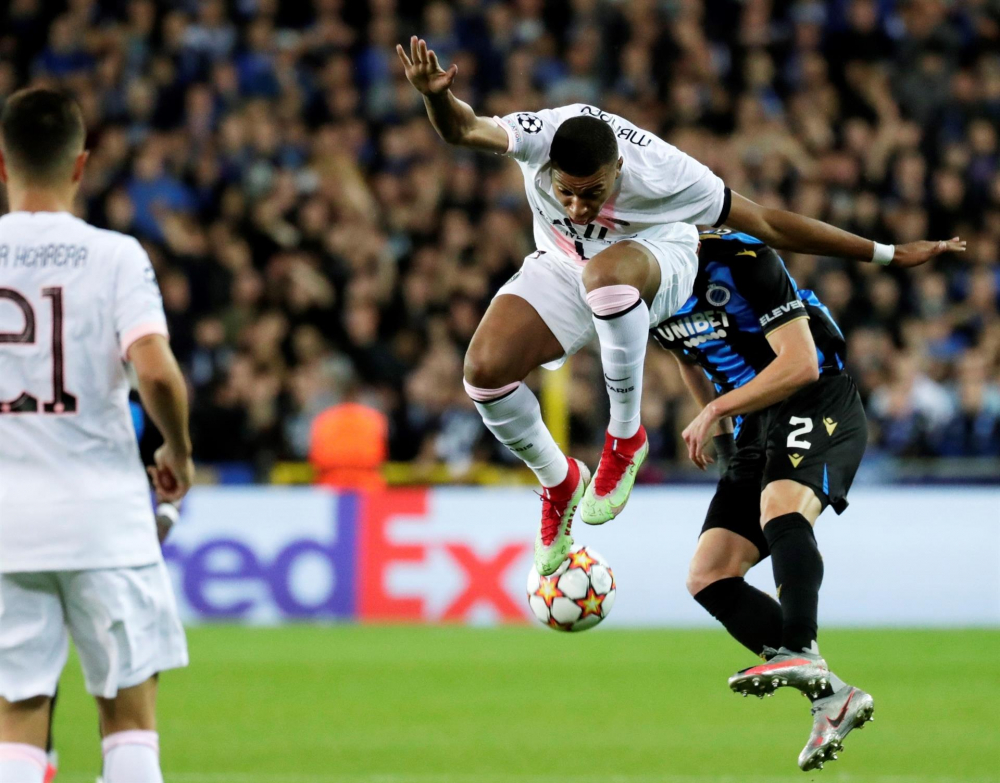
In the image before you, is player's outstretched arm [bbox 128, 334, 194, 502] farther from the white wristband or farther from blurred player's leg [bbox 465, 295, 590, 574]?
the white wristband

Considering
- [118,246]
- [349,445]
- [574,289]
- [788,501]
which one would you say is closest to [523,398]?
[574,289]

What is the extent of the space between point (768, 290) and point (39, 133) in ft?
9.73

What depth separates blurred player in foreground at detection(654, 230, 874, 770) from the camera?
588 centimetres

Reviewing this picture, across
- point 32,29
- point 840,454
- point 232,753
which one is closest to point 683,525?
point 232,753

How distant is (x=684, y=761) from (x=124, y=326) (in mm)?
4800

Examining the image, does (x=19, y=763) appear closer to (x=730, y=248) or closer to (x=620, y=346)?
(x=620, y=346)

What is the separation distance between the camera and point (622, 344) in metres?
5.93

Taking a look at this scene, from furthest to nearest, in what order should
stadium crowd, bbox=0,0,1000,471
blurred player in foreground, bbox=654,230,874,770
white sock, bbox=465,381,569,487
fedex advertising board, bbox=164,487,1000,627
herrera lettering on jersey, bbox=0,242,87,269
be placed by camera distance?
stadium crowd, bbox=0,0,1000,471 < fedex advertising board, bbox=164,487,1000,627 < white sock, bbox=465,381,569,487 < blurred player in foreground, bbox=654,230,874,770 < herrera lettering on jersey, bbox=0,242,87,269

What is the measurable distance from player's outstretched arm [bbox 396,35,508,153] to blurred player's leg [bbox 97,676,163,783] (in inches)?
80.6

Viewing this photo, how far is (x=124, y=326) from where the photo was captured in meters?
4.21

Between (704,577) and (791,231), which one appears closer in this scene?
(791,231)

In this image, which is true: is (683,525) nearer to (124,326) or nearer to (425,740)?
(425,740)

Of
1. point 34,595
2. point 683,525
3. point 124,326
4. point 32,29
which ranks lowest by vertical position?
point 683,525

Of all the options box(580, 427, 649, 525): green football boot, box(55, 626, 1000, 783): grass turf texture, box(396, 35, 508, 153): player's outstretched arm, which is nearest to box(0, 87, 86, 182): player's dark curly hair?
box(396, 35, 508, 153): player's outstretched arm
